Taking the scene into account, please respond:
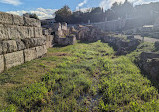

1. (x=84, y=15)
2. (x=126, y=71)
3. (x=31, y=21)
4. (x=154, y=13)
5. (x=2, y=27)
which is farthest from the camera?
(x=84, y=15)

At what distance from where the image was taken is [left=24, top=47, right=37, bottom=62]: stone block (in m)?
5.80

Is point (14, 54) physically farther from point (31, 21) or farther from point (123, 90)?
point (123, 90)

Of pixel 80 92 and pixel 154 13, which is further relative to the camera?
pixel 154 13

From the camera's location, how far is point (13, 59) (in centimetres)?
493

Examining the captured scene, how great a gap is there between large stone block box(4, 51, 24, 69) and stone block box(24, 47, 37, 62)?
31cm

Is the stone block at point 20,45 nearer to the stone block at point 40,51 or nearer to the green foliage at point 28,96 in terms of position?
the stone block at point 40,51

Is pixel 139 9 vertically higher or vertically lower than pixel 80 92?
higher

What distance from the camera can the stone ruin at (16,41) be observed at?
4.50 meters

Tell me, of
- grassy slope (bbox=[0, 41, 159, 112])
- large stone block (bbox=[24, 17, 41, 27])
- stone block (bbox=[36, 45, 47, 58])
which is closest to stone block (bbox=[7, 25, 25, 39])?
large stone block (bbox=[24, 17, 41, 27])

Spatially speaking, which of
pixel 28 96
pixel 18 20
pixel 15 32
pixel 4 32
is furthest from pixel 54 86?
pixel 18 20

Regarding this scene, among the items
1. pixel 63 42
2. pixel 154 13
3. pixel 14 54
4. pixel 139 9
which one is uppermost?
pixel 139 9

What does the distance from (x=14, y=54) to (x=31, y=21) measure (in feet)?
9.25

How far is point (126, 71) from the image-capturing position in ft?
20.0

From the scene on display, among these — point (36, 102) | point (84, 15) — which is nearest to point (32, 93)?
point (36, 102)
